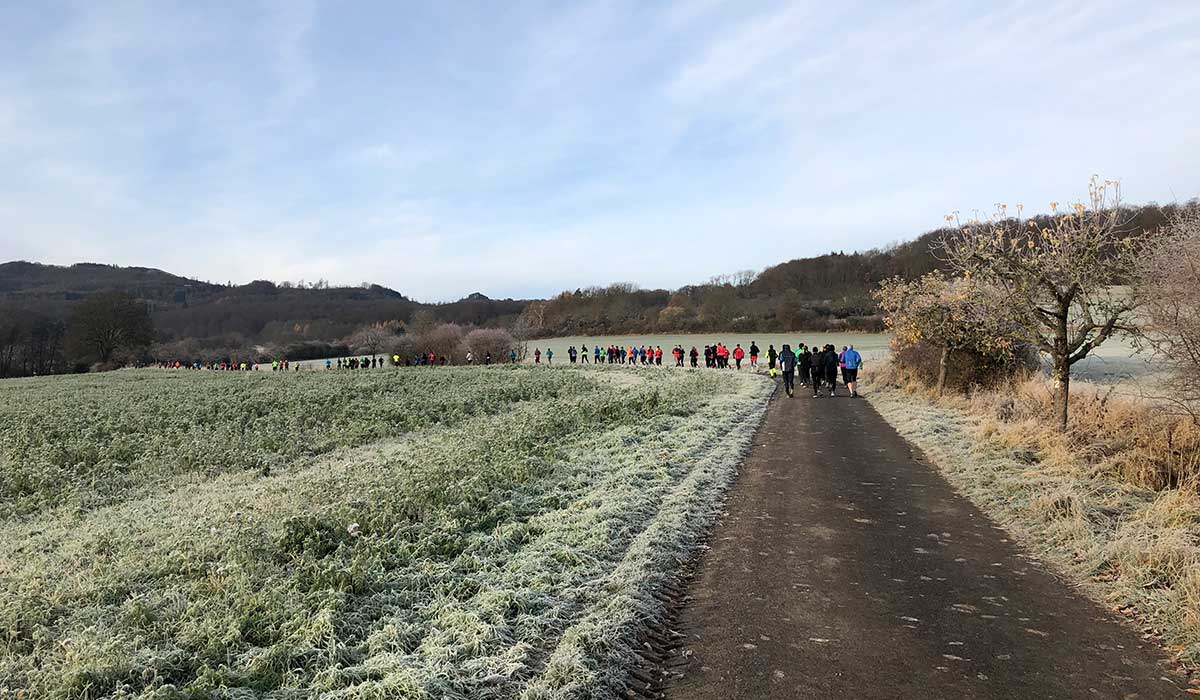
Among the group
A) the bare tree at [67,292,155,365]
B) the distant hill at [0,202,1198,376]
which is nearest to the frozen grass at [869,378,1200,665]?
the distant hill at [0,202,1198,376]

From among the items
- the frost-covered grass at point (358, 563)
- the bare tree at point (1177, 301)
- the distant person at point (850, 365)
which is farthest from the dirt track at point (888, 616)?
the distant person at point (850, 365)

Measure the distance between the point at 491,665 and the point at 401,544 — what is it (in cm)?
254

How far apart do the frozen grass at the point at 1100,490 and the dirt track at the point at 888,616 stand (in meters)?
0.34

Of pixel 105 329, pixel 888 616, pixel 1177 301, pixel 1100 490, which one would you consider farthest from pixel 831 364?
pixel 105 329

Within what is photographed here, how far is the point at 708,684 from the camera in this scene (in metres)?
4.24

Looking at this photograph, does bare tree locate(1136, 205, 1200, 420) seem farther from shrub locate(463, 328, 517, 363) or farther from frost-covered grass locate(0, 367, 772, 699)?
shrub locate(463, 328, 517, 363)

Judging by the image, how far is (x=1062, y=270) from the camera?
12406 mm

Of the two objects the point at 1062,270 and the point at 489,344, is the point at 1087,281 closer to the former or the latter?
the point at 1062,270

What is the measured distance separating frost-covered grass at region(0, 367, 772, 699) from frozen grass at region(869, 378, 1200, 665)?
362cm

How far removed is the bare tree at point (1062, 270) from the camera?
11914 millimetres

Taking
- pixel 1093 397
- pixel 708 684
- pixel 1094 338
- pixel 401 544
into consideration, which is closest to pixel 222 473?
pixel 401 544

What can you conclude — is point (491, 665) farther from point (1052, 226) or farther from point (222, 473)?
point (1052, 226)

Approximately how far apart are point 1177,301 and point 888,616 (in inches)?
293

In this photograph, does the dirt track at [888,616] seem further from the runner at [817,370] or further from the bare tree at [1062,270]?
the runner at [817,370]
